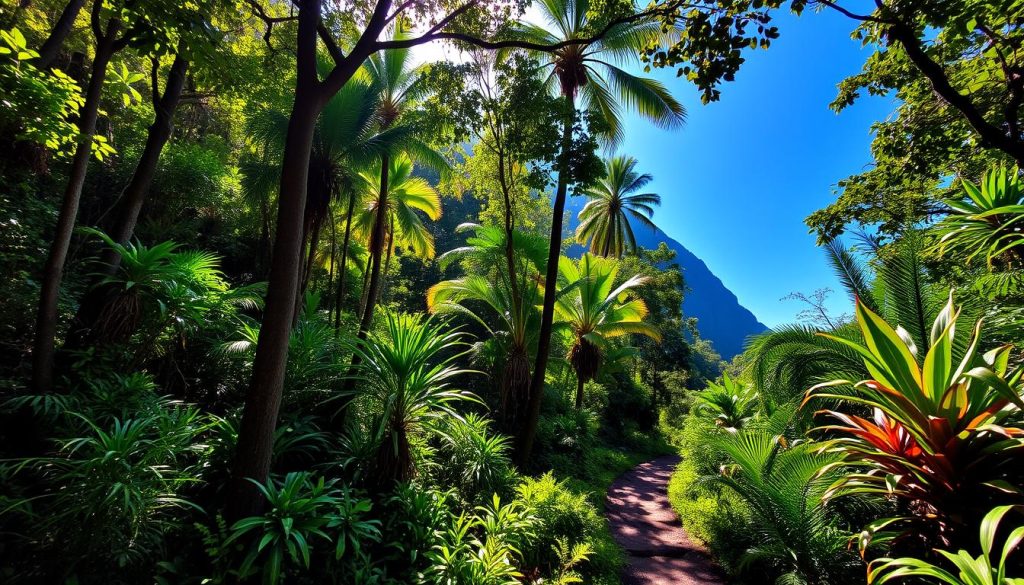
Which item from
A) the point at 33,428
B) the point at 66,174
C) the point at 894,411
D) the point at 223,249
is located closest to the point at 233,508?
the point at 33,428

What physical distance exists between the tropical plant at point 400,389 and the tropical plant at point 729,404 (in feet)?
26.7

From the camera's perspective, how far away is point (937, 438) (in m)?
2.29

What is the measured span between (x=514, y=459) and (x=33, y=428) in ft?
20.9

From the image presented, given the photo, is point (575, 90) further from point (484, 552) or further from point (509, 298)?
point (484, 552)

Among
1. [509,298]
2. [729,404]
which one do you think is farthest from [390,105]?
[729,404]

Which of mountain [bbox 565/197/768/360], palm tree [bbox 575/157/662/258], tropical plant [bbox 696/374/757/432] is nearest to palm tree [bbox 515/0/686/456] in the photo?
tropical plant [bbox 696/374/757/432]

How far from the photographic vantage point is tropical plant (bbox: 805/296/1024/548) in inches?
86.5

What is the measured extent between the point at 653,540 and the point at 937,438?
15.1ft

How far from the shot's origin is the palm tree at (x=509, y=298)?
8.09m

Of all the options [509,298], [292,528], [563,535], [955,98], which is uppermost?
[509,298]

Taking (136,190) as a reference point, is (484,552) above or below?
below

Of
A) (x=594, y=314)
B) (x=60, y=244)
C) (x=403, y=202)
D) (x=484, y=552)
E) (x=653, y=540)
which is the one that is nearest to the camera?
(x=484, y=552)

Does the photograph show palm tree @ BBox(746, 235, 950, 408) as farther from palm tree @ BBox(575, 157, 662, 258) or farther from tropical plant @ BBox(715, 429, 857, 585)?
palm tree @ BBox(575, 157, 662, 258)

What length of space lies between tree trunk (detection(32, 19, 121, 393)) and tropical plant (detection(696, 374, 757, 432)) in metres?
11.5
